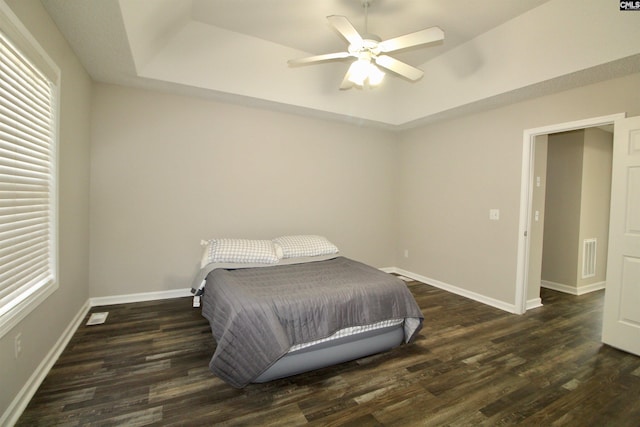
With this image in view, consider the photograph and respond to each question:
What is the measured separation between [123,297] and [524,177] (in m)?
4.58

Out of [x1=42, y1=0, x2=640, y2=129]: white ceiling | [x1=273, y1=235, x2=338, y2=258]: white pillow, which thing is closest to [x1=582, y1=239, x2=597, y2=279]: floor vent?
[x1=42, y1=0, x2=640, y2=129]: white ceiling

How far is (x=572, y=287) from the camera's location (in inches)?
161

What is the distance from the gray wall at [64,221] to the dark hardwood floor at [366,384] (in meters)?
0.22

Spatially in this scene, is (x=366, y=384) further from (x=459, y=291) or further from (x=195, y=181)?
(x=195, y=181)

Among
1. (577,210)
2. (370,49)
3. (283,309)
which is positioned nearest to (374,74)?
(370,49)

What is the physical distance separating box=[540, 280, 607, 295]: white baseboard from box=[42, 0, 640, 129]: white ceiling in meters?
2.77

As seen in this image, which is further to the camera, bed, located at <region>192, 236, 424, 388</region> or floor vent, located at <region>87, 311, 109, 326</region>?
floor vent, located at <region>87, 311, 109, 326</region>

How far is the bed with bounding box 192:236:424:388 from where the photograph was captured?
1863mm

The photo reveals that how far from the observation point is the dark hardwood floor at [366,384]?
5.62ft

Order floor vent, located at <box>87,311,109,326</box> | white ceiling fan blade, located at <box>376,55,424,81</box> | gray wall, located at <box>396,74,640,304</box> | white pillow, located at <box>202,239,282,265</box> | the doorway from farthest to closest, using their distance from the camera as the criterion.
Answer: the doorway < white pillow, located at <box>202,239,282,265</box> < gray wall, located at <box>396,74,640,304</box> < floor vent, located at <box>87,311,109,326</box> < white ceiling fan blade, located at <box>376,55,424,81</box>

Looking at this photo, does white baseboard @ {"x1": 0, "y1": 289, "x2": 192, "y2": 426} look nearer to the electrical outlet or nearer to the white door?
the electrical outlet

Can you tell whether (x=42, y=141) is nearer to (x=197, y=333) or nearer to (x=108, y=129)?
(x=108, y=129)

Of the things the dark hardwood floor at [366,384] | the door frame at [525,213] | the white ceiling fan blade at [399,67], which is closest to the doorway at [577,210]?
the door frame at [525,213]

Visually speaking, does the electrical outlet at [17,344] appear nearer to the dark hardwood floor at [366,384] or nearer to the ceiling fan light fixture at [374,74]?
the dark hardwood floor at [366,384]
